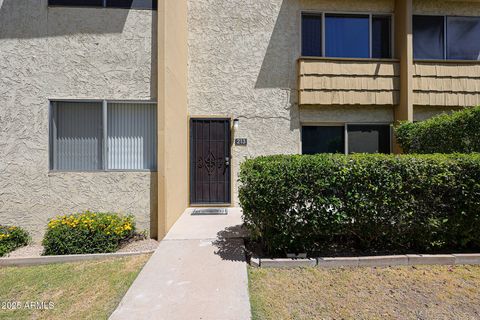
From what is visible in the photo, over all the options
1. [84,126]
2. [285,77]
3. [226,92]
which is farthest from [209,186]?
[285,77]

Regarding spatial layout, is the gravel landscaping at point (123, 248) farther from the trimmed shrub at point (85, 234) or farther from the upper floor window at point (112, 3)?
the upper floor window at point (112, 3)

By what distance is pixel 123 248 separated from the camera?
444cm

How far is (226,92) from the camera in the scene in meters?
7.03

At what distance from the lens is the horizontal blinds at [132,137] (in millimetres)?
4961

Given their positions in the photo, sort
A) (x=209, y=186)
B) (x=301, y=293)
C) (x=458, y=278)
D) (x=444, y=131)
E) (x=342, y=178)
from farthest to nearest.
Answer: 1. (x=209, y=186)
2. (x=444, y=131)
3. (x=342, y=178)
4. (x=458, y=278)
5. (x=301, y=293)

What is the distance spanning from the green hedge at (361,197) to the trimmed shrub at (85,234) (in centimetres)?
240

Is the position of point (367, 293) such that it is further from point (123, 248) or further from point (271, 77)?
point (271, 77)

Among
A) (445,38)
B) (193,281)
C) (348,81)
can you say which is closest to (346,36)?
(348,81)

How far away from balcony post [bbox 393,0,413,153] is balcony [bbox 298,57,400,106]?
17 centimetres

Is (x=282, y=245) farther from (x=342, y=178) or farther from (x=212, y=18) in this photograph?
(x=212, y=18)

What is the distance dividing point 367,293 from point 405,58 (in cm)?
662

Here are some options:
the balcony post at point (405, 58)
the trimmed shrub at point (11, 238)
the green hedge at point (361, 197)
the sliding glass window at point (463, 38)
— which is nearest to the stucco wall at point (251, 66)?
the balcony post at point (405, 58)

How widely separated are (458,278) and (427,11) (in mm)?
7609

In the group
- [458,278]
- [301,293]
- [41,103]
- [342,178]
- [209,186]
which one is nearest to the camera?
[301,293]
